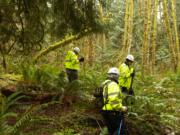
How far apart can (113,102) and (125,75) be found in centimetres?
335

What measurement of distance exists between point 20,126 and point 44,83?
401 centimetres

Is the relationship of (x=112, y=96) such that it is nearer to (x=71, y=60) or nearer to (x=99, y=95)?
(x=99, y=95)

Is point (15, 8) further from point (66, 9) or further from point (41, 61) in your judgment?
point (41, 61)

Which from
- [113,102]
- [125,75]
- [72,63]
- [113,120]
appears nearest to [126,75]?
[125,75]

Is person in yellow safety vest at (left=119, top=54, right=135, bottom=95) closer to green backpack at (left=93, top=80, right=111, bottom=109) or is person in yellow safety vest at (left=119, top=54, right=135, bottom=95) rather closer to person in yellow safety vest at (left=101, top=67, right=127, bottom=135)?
A: green backpack at (left=93, top=80, right=111, bottom=109)

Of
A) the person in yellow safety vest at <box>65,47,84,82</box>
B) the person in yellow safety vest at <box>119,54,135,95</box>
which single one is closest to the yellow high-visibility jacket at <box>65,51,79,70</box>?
the person in yellow safety vest at <box>65,47,84,82</box>

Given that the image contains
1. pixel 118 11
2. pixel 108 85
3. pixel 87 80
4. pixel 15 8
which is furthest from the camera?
pixel 118 11

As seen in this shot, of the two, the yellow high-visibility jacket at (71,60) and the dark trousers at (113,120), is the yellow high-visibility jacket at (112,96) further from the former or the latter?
the yellow high-visibility jacket at (71,60)

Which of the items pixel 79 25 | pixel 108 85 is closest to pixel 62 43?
pixel 79 25

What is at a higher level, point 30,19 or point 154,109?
point 30,19

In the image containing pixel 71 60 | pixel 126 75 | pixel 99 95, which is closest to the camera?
pixel 99 95

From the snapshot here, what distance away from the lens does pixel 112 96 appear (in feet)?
20.3

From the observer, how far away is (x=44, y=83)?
9711 millimetres

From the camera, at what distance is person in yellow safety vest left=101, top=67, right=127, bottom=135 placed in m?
6.20
